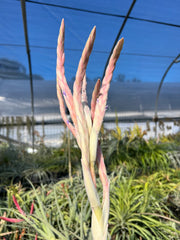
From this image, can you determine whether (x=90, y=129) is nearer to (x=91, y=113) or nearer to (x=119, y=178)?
(x=91, y=113)

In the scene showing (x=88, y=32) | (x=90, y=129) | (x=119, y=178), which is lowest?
(x=119, y=178)

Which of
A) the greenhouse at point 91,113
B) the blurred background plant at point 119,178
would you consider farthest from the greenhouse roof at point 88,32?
the blurred background plant at point 119,178

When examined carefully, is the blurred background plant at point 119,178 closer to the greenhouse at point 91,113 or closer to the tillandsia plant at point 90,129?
the greenhouse at point 91,113

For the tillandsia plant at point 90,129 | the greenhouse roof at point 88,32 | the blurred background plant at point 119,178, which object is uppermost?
the greenhouse roof at point 88,32

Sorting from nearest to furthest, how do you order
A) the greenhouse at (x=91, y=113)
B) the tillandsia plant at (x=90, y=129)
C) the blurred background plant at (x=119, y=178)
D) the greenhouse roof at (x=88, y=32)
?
the tillandsia plant at (x=90, y=129), the greenhouse at (x=91, y=113), the blurred background plant at (x=119, y=178), the greenhouse roof at (x=88, y=32)

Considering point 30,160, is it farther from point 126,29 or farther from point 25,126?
point 126,29

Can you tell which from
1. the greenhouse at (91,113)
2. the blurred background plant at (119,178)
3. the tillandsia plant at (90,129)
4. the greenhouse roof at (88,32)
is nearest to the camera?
the tillandsia plant at (90,129)

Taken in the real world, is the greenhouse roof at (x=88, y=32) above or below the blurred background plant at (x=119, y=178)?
above

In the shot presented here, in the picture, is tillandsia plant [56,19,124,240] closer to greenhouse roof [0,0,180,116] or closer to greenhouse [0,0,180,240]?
greenhouse [0,0,180,240]

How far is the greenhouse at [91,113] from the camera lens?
49.9 inches

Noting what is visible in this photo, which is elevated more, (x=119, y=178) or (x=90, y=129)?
(x=90, y=129)

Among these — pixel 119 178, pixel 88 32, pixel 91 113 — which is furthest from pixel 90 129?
pixel 88 32

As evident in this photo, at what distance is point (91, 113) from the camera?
0.52 m

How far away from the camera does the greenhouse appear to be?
1.27m
